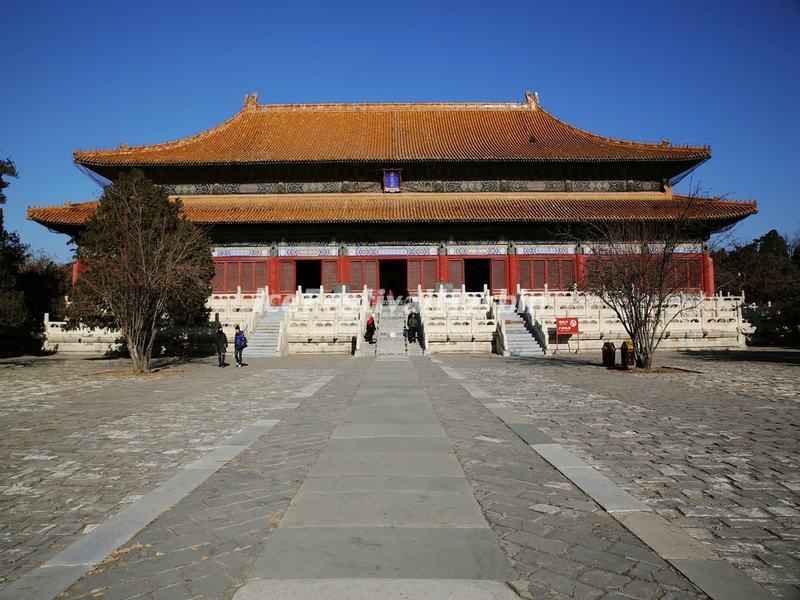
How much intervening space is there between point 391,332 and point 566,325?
6.60 metres

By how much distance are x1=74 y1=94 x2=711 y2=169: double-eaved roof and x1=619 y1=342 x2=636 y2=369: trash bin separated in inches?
671

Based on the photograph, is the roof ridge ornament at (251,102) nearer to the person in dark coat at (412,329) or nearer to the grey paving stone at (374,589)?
the person in dark coat at (412,329)

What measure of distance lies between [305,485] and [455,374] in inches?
352

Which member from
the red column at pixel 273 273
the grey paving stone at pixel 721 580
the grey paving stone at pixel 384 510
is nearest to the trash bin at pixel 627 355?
the grey paving stone at pixel 384 510

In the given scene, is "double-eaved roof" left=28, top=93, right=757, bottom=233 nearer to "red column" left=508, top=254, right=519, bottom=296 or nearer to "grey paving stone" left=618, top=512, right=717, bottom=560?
"red column" left=508, top=254, right=519, bottom=296

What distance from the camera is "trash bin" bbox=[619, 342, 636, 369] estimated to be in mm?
14102

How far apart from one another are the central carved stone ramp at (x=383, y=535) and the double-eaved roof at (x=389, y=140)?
1020 inches

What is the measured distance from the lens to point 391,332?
870 inches

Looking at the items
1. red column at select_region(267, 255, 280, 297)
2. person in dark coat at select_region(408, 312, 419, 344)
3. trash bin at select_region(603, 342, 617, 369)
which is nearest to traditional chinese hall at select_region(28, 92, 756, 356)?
red column at select_region(267, 255, 280, 297)

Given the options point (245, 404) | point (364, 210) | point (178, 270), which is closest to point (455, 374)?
point (245, 404)

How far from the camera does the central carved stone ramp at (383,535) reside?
267 cm

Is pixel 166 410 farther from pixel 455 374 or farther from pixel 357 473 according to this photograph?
pixel 455 374

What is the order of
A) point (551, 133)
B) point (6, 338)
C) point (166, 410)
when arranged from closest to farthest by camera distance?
point (166, 410) → point (6, 338) → point (551, 133)

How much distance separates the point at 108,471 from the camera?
16.5 feet
